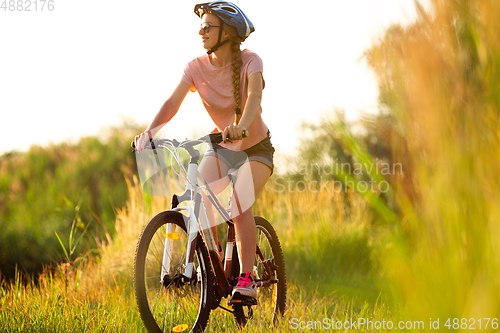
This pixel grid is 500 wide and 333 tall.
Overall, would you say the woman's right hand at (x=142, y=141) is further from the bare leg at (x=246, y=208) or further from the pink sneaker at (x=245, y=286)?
the pink sneaker at (x=245, y=286)

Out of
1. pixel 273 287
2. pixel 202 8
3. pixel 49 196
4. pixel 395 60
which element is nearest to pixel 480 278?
pixel 395 60

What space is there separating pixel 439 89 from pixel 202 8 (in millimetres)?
2456

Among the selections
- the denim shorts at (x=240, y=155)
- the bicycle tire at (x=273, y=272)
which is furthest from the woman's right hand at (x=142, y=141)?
the bicycle tire at (x=273, y=272)

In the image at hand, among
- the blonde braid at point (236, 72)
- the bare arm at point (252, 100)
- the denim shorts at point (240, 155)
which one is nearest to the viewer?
→ the bare arm at point (252, 100)

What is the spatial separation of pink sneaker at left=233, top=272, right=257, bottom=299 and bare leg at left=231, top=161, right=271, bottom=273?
6cm

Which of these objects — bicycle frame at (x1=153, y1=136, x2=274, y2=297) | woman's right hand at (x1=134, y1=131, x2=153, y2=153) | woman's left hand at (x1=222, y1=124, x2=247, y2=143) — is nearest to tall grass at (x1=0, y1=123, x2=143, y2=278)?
bicycle frame at (x1=153, y1=136, x2=274, y2=297)

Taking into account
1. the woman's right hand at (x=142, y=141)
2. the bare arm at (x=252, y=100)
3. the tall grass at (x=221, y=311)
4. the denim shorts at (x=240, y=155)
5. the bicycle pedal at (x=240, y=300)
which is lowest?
the tall grass at (x=221, y=311)

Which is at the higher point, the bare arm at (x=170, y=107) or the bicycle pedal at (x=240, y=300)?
the bare arm at (x=170, y=107)

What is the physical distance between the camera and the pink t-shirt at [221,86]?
3.30 metres

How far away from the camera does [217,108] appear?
3.34m

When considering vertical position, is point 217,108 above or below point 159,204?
above

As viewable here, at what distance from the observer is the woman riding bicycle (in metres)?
3.20

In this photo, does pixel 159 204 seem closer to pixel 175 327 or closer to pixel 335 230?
pixel 335 230

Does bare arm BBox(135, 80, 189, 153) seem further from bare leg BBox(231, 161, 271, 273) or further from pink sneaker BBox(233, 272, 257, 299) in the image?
pink sneaker BBox(233, 272, 257, 299)
